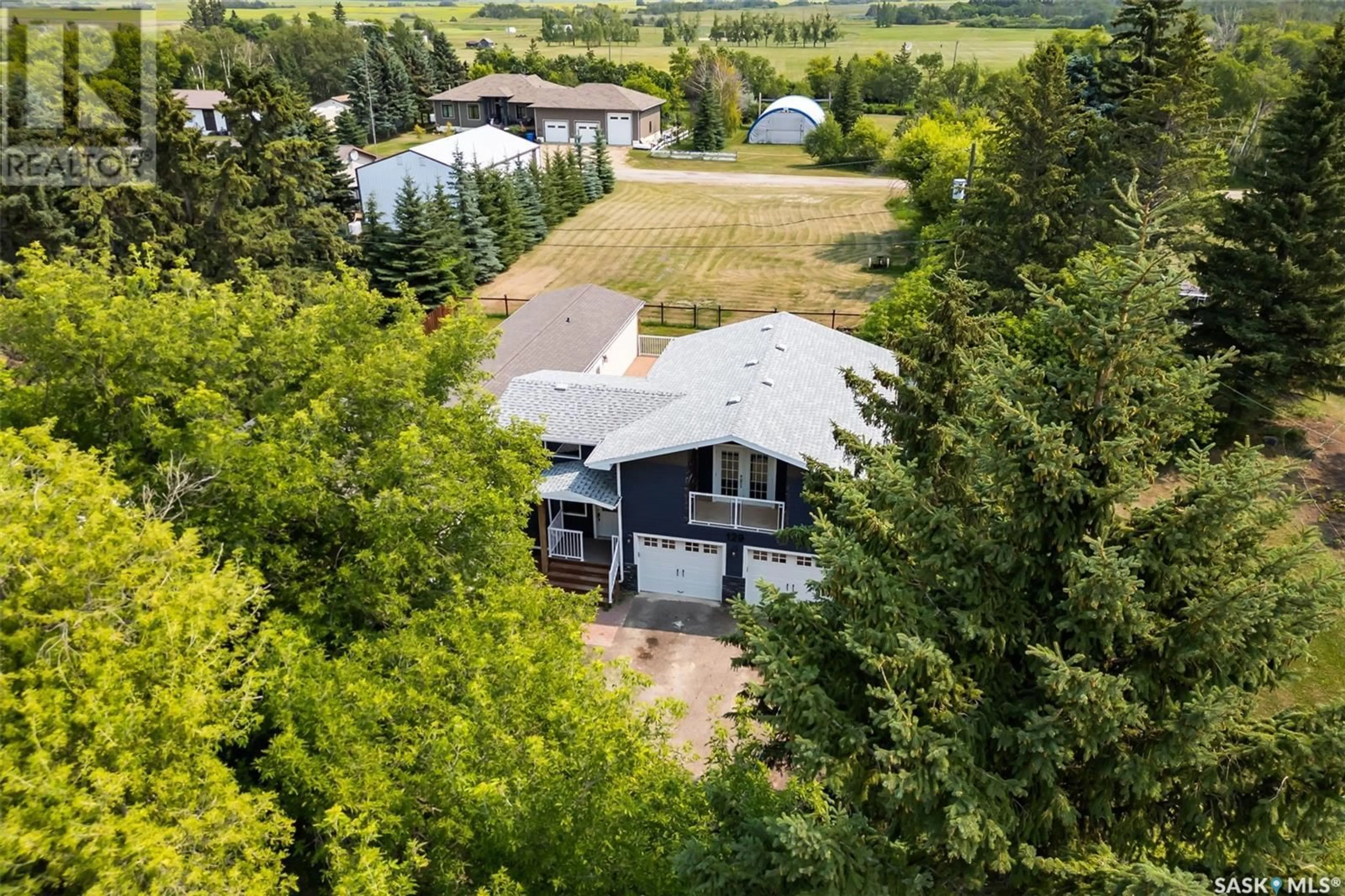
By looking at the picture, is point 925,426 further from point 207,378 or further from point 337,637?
point 207,378

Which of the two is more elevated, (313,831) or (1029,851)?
(1029,851)

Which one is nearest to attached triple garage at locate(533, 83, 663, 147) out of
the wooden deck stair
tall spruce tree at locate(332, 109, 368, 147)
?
tall spruce tree at locate(332, 109, 368, 147)

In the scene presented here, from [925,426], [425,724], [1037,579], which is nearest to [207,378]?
[425,724]

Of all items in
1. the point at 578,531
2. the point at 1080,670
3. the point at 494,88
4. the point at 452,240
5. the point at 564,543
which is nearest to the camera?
the point at 1080,670

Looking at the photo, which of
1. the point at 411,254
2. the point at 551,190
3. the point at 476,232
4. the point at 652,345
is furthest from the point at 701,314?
the point at 551,190

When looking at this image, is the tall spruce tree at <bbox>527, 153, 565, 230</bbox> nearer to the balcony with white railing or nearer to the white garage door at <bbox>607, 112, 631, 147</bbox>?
the balcony with white railing

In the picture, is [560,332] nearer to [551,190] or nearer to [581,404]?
[581,404]
